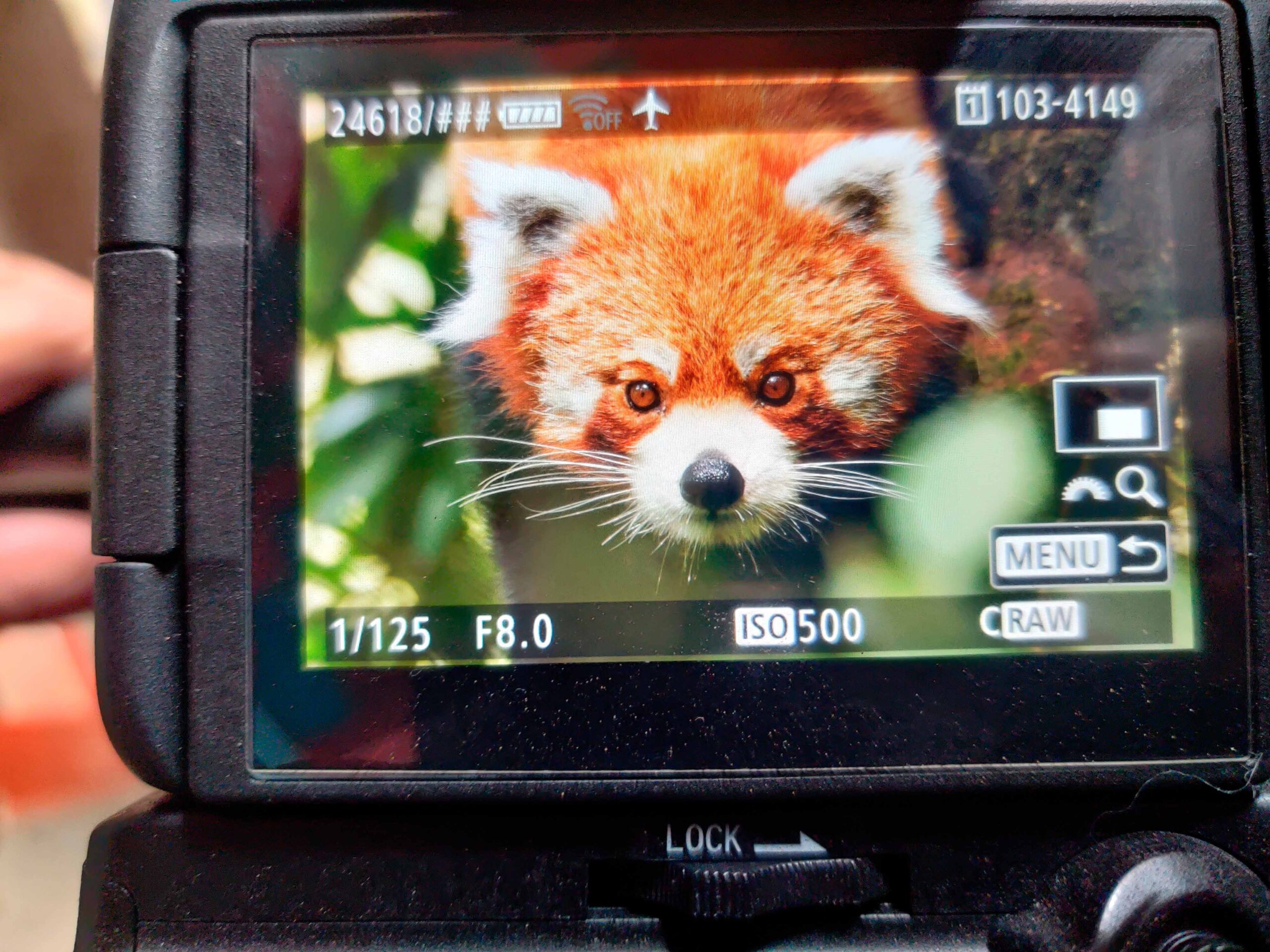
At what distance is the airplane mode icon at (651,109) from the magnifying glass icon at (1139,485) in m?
0.32

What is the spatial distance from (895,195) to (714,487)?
190mm

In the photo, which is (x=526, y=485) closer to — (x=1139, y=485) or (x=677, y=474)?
(x=677, y=474)

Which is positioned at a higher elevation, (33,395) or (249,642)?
(33,395)

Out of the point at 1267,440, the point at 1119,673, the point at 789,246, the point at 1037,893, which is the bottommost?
the point at 1037,893

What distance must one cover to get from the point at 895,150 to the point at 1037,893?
0.41 metres

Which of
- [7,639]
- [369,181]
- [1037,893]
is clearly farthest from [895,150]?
[7,639]

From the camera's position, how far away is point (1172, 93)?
1.47 feet

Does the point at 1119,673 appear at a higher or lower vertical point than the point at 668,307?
lower

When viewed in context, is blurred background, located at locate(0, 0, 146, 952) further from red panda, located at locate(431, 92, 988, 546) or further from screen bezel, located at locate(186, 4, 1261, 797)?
red panda, located at locate(431, 92, 988, 546)

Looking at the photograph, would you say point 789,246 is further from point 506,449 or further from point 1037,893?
point 1037,893

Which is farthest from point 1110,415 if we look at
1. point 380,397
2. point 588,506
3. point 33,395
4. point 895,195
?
point 33,395

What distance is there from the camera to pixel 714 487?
0.45 metres

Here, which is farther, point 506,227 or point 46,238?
point 46,238

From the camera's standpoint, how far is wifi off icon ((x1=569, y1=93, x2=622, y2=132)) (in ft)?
1.46
